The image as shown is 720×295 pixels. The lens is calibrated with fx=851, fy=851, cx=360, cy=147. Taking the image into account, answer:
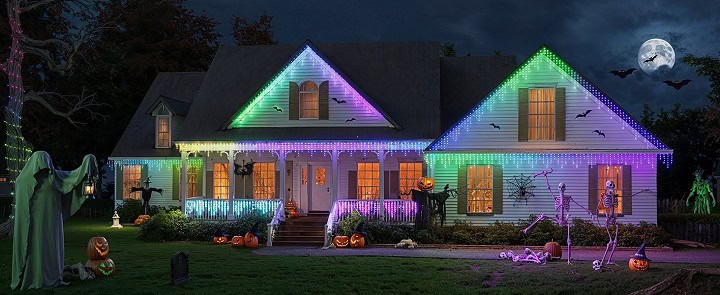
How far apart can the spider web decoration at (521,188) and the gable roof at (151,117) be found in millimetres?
13998

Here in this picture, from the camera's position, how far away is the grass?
52.3 feet

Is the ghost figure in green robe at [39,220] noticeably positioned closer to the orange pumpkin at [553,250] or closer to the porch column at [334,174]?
the orange pumpkin at [553,250]

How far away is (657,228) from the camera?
83.9ft

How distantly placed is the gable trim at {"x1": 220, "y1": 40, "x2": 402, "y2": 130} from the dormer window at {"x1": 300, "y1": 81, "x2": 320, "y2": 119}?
2.94ft

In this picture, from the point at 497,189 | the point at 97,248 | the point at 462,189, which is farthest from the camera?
the point at 462,189

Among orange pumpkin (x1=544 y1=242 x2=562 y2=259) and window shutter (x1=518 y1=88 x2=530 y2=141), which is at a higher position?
window shutter (x1=518 y1=88 x2=530 y2=141)

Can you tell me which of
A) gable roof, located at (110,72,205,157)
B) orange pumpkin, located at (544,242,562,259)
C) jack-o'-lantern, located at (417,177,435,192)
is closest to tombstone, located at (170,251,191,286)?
orange pumpkin, located at (544,242,562,259)

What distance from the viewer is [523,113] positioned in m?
26.7

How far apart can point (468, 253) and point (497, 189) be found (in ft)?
15.0

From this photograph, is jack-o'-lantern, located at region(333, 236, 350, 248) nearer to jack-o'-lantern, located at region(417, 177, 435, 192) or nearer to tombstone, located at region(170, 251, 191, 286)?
jack-o'-lantern, located at region(417, 177, 435, 192)

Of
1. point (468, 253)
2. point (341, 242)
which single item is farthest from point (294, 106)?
point (468, 253)

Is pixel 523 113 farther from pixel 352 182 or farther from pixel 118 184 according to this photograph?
pixel 118 184

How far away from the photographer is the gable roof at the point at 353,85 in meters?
28.6

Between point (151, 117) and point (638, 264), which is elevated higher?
point (151, 117)
